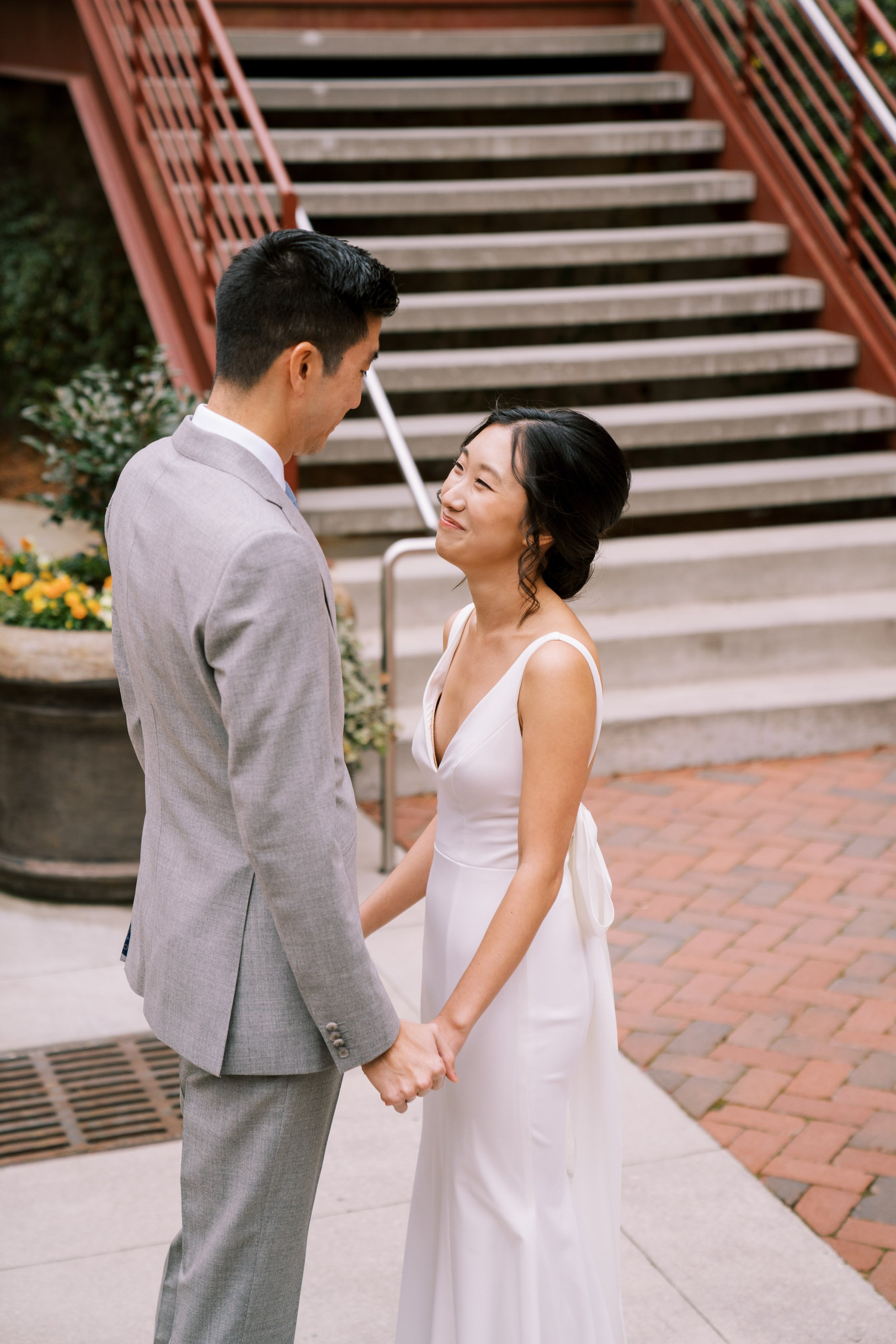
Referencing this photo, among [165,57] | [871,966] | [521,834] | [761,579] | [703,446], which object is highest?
[165,57]

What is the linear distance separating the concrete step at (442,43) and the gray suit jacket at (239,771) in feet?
22.7

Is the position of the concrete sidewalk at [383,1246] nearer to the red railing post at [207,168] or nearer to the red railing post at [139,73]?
the red railing post at [207,168]

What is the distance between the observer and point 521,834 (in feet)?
7.03

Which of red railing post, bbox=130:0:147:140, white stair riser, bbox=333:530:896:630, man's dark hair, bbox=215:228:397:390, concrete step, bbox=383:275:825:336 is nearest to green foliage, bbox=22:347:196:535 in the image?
white stair riser, bbox=333:530:896:630

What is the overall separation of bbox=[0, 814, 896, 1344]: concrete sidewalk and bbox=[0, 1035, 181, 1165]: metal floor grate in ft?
0.23

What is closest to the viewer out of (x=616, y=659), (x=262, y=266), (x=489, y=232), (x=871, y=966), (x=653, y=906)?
(x=262, y=266)

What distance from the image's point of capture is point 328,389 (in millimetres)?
1857

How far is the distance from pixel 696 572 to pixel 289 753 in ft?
16.1

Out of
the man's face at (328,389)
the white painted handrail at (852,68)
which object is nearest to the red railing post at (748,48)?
the white painted handrail at (852,68)

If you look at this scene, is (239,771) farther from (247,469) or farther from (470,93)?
(470,93)

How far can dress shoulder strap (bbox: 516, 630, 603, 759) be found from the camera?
85.2 inches

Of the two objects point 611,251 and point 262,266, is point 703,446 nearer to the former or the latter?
point 611,251

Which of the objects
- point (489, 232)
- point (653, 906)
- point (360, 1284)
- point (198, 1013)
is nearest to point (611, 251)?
point (489, 232)

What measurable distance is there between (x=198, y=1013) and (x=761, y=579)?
5.05 m
